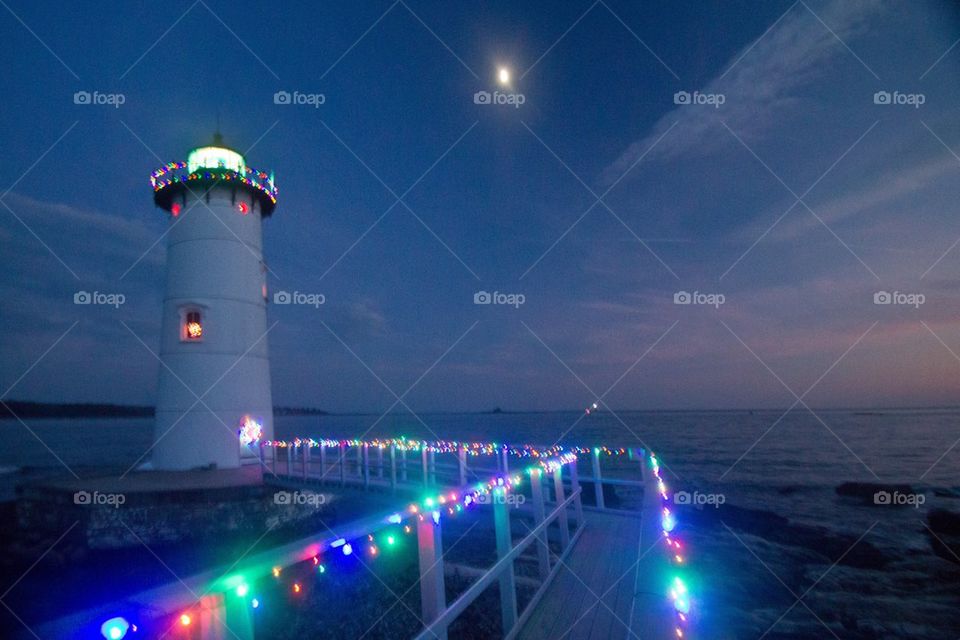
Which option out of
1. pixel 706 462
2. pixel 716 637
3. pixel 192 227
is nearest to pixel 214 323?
pixel 192 227

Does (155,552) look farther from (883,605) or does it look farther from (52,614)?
(883,605)

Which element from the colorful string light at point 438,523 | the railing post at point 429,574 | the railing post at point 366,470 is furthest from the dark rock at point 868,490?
the railing post at point 429,574

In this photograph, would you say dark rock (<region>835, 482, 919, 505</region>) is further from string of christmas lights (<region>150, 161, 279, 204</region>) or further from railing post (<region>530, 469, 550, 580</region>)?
string of christmas lights (<region>150, 161, 279, 204</region>)

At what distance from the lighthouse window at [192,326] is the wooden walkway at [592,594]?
49.3ft

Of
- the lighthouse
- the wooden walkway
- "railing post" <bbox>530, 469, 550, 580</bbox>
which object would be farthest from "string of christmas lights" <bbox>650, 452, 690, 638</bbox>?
the lighthouse

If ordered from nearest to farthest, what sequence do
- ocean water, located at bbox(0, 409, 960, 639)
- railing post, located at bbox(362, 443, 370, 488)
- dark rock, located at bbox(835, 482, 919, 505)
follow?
ocean water, located at bbox(0, 409, 960, 639) → railing post, located at bbox(362, 443, 370, 488) → dark rock, located at bbox(835, 482, 919, 505)

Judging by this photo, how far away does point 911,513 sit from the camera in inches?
861

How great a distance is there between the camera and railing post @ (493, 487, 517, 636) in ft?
16.5

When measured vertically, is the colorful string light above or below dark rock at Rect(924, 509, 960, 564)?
above

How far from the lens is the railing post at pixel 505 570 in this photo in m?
5.02

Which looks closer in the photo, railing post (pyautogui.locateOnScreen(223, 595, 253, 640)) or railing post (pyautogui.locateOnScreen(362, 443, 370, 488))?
railing post (pyautogui.locateOnScreen(223, 595, 253, 640))

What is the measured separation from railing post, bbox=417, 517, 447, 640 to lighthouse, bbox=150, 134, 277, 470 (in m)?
15.6

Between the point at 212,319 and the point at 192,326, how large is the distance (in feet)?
2.70

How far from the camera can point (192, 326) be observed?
17.1 meters
